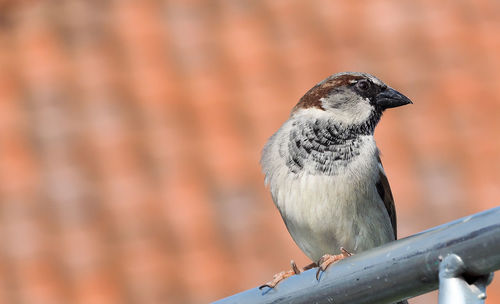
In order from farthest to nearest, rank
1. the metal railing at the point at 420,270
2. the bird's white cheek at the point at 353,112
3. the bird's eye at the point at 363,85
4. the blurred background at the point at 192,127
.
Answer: the blurred background at the point at 192,127 < the bird's eye at the point at 363,85 < the bird's white cheek at the point at 353,112 < the metal railing at the point at 420,270

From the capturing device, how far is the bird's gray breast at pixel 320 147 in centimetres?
230

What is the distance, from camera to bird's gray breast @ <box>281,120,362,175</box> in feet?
7.54

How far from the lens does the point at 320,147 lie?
7.66 feet

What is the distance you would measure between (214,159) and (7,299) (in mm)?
1068

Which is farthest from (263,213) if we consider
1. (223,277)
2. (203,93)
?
(203,93)

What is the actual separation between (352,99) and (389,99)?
0.10 meters

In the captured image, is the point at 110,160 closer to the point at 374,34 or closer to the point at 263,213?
the point at 263,213

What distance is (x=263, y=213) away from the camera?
13.7 ft

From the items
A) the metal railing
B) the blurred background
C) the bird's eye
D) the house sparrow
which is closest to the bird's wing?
the house sparrow

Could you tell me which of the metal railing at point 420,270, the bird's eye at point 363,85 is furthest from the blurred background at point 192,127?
the metal railing at point 420,270

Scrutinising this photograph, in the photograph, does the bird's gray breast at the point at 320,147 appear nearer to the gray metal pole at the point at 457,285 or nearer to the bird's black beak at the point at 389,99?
the bird's black beak at the point at 389,99

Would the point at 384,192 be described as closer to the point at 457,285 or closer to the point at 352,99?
the point at 352,99

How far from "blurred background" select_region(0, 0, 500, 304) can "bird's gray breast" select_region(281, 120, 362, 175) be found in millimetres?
1502

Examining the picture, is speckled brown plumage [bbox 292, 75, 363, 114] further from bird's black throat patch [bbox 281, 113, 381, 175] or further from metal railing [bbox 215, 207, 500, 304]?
metal railing [bbox 215, 207, 500, 304]
